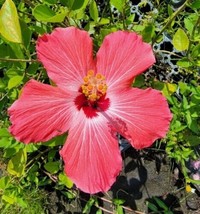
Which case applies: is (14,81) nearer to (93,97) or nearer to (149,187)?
(93,97)

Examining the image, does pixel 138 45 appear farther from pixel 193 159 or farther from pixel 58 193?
pixel 58 193

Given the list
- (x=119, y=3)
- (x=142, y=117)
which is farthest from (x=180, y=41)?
(x=142, y=117)

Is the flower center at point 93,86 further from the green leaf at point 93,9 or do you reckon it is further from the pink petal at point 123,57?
the green leaf at point 93,9

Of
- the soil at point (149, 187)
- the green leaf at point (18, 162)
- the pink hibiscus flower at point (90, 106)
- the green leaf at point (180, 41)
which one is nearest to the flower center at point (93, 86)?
the pink hibiscus flower at point (90, 106)

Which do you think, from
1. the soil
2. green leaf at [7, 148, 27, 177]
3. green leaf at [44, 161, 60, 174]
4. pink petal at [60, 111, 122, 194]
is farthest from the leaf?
the soil

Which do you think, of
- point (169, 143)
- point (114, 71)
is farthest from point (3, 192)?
point (114, 71)

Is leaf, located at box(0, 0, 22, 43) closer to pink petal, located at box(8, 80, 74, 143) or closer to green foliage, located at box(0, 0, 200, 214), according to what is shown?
green foliage, located at box(0, 0, 200, 214)
